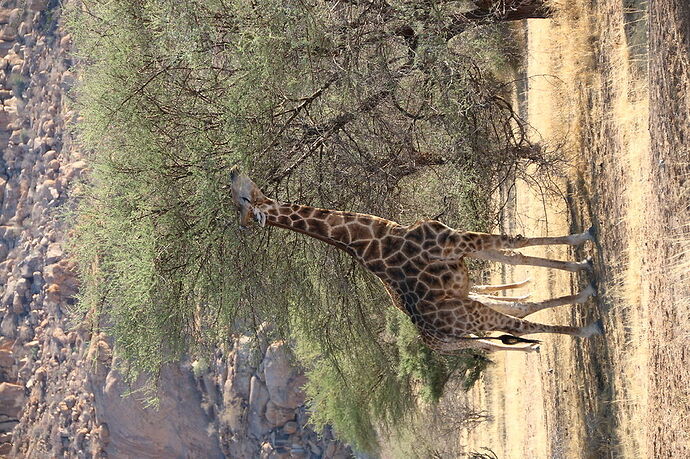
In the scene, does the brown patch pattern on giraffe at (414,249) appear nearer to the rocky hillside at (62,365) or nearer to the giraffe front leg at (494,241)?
the giraffe front leg at (494,241)

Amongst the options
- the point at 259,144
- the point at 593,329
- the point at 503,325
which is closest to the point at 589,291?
the point at 593,329

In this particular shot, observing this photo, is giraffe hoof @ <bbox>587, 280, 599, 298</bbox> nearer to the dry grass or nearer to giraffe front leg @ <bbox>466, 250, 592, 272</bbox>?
the dry grass

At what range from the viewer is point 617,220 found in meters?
9.48

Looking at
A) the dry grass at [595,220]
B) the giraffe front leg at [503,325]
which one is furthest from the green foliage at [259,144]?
the giraffe front leg at [503,325]

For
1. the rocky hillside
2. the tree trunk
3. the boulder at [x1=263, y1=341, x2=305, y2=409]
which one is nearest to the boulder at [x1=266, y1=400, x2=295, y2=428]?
the rocky hillside

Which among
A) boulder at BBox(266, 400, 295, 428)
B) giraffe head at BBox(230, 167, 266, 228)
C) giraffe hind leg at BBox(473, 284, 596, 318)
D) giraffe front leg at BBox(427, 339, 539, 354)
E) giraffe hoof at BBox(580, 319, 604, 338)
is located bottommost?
boulder at BBox(266, 400, 295, 428)

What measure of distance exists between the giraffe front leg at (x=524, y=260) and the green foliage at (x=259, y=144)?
235cm

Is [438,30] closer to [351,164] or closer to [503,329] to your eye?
[351,164]

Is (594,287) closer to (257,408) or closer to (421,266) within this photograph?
(421,266)

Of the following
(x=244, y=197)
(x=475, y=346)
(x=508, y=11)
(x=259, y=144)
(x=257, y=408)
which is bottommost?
(x=257, y=408)

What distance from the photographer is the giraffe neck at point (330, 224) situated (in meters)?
9.20

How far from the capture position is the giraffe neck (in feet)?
30.2

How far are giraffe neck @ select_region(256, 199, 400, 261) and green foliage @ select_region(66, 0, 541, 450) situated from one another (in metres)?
1.65

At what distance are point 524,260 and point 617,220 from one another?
1.23 m
